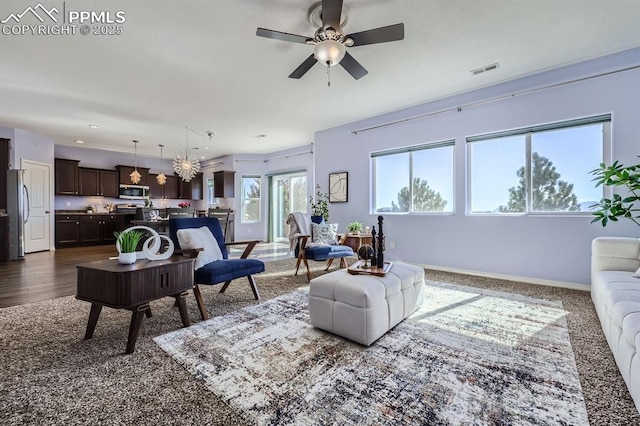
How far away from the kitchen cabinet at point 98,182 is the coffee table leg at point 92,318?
25.4 ft

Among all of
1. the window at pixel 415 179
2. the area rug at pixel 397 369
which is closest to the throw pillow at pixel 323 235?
the window at pixel 415 179

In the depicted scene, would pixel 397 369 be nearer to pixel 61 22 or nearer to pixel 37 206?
pixel 61 22

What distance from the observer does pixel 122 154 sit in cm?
895

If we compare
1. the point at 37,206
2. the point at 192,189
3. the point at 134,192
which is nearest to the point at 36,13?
the point at 37,206

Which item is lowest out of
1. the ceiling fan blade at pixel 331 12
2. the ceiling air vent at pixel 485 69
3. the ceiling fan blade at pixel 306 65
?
the ceiling fan blade at pixel 306 65

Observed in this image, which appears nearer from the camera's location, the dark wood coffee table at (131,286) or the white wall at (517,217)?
the dark wood coffee table at (131,286)

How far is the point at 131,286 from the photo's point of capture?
1.92 meters

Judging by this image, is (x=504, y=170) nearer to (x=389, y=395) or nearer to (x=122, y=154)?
(x=389, y=395)

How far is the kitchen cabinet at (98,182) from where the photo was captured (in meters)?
8.00

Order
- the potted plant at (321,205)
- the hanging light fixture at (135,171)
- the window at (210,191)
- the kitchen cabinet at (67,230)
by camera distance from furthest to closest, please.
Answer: the window at (210,191) < the hanging light fixture at (135,171) < the kitchen cabinet at (67,230) < the potted plant at (321,205)

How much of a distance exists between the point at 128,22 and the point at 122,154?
766cm

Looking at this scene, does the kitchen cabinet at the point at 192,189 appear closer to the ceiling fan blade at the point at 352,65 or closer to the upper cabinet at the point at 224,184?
the upper cabinet at the point at 224,184

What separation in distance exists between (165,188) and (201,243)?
321 inches

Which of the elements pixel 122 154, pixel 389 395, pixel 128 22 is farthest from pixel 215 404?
pixel 122 154
